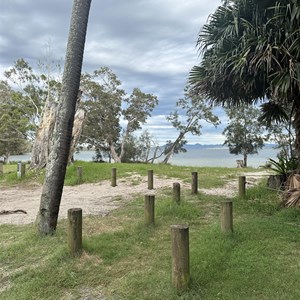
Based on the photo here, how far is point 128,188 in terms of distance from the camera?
422 inches

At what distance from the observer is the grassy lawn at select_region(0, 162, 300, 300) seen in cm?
341

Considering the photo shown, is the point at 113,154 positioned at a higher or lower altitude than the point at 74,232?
higher

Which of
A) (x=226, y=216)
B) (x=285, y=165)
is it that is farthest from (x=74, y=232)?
(x=285, y=165)

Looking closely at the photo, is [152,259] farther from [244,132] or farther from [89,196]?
[244,132]

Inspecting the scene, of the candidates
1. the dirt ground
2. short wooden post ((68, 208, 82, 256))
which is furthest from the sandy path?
short wooden post ((68, 208, 82, 256))

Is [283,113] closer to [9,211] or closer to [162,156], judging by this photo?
[9,211]

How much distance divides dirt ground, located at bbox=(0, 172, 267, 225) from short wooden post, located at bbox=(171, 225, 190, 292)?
384 cm

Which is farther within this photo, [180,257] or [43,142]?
[43,142]

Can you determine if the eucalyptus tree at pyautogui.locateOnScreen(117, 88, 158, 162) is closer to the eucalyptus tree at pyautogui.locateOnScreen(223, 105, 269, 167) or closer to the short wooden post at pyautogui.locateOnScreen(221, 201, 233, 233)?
the eucalyptus tree at pyautogui.locateOnScreen(223, 105, 269, 167)

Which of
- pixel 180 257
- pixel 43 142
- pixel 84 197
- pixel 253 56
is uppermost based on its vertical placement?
pixel 253 56

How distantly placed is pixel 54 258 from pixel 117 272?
3.03ft

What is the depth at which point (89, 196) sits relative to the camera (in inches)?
374

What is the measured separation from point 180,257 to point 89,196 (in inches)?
257

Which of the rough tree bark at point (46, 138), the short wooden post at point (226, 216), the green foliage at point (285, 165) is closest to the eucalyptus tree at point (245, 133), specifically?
the rough tree bark at point (46, 138)
